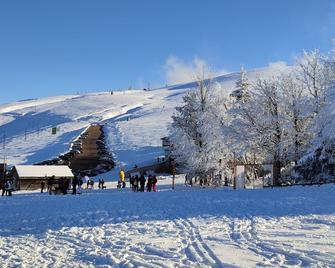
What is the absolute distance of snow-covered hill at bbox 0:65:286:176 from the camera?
3292 inches

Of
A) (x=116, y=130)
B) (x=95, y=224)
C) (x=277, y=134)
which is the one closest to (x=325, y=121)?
(x=277, y=134)

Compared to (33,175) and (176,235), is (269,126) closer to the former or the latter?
(176,235)

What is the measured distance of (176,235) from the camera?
12.8m

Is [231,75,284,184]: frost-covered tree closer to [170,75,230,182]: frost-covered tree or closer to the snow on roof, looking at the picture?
[170,75,230,182]: frost-covered tree

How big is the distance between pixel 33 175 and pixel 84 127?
66911mm

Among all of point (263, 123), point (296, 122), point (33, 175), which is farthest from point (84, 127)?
point (296, 122)

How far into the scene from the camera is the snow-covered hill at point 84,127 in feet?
274

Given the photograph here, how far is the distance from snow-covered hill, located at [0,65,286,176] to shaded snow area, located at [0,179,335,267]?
25821 mm

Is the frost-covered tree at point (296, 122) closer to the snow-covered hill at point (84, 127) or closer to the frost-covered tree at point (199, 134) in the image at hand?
the snow-covered hill at point (84, 127)

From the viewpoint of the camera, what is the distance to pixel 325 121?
101 feet

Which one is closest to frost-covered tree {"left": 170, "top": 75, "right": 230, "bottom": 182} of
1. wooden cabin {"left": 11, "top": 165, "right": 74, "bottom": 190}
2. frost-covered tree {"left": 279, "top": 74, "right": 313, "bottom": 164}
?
frost-covered tree {"left": 279, "top": 74, "right": 313, "bottom": 164}

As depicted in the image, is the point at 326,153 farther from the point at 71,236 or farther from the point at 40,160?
the point at 40,160

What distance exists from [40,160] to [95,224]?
65778 mm

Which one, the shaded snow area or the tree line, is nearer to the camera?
the shaded snow area
